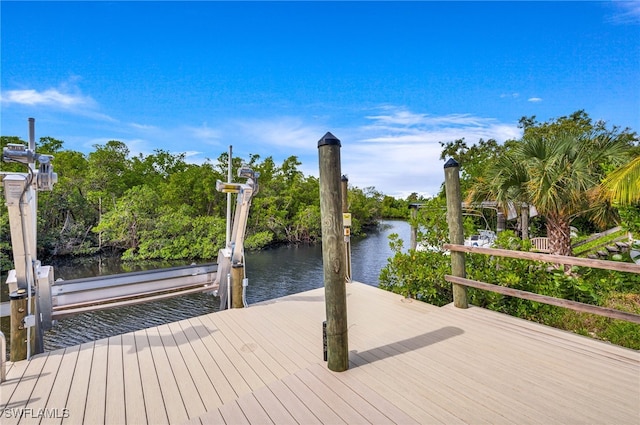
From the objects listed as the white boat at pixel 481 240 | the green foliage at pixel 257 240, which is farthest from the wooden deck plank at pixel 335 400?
the green foliage at pixel 257 240

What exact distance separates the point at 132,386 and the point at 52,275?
1.70 meters

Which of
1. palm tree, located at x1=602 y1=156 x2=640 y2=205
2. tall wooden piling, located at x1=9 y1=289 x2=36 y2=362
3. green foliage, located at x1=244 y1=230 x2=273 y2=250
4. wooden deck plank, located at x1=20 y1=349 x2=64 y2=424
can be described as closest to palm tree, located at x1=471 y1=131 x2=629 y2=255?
palm tree, located at x1=602 y1=156 x2=640 y2=205

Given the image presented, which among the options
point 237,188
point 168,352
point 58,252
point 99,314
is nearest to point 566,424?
point 168,352

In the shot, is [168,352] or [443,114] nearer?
[168,352]

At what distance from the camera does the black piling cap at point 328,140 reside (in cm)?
212

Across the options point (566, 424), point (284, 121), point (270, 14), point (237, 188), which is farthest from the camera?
point (284, 121)

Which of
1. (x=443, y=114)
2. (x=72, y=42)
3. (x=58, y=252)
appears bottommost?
(x=58, y=252)

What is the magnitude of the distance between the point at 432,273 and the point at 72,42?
9.30 m

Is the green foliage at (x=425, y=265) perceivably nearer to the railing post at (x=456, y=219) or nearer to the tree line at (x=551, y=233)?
the tree line at (x=551, y=233)

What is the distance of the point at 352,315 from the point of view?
11.3 feet

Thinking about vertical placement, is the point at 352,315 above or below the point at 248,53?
below

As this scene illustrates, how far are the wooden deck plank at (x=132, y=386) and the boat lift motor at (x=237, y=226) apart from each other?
121 cm

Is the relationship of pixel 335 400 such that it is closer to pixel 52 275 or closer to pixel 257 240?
pixel 52 275

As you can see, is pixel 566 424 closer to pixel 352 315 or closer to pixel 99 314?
pixel 352 315
